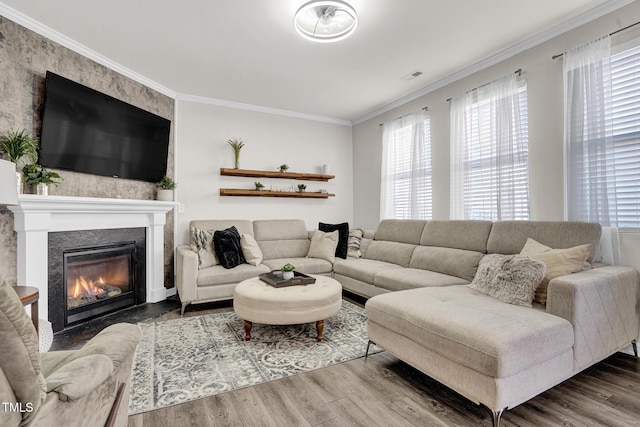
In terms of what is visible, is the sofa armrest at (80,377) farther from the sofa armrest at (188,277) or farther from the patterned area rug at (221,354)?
the sofa armrest at (188,277)

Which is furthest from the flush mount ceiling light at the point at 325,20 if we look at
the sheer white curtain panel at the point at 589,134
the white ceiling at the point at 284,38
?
the sheer white curtain panel at the point at 589,134

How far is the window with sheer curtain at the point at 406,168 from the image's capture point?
4.13 meters

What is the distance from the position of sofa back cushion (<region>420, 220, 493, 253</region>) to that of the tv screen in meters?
3.41

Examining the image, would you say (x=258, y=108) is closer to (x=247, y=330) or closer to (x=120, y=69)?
(x=120, y=69)

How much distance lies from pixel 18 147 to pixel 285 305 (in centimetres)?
249

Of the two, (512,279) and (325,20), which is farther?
(325,20)

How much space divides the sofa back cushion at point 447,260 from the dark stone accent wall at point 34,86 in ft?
11.3

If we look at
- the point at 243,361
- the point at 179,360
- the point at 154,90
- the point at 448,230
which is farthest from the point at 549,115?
the point at 154,90

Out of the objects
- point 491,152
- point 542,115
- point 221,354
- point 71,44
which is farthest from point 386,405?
point 71,44

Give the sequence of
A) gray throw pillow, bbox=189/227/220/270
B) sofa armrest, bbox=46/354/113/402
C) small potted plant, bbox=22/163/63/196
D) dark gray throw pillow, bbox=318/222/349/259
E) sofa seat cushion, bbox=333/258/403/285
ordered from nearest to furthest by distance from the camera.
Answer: sofa armrest, bbox=46/354/113/402 → small potted plant, bbox=22/163/63/196 → sofa seat cushion, bbox=333/258/403/285 → gray throw pillow, bbox=189/227/220/270 → dark gray throw pillow, bbox=318/222/349/259

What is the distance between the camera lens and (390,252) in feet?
12.6

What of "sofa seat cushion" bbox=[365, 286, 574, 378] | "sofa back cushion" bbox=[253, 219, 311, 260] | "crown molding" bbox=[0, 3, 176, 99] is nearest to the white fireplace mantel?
"sofa back cushion" bbox=[253, 219, 311, 260]

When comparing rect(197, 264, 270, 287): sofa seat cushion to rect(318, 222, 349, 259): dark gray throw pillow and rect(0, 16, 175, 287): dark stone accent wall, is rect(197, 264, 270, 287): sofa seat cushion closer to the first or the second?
rect(318, 222, 349, 259): dark gray throw pillow

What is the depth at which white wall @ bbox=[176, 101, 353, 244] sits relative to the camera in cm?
427
